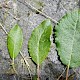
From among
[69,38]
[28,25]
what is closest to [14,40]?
[28,25]

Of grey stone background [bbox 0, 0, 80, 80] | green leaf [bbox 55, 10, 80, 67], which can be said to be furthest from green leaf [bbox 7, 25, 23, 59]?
green leaf [bbox 55, 10, 80, 67]

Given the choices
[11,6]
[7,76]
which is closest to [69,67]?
[7,76]

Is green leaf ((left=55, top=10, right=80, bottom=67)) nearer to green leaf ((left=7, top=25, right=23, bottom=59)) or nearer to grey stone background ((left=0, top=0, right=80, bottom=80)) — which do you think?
grey stone background ((left=0, top=0, right=80, bottom=80))

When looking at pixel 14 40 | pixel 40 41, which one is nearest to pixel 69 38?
pixel 40 41

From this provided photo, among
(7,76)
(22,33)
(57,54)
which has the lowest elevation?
(7,76)

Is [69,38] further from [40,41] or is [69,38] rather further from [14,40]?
[14,40]

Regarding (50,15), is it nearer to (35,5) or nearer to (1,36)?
(35,5)
